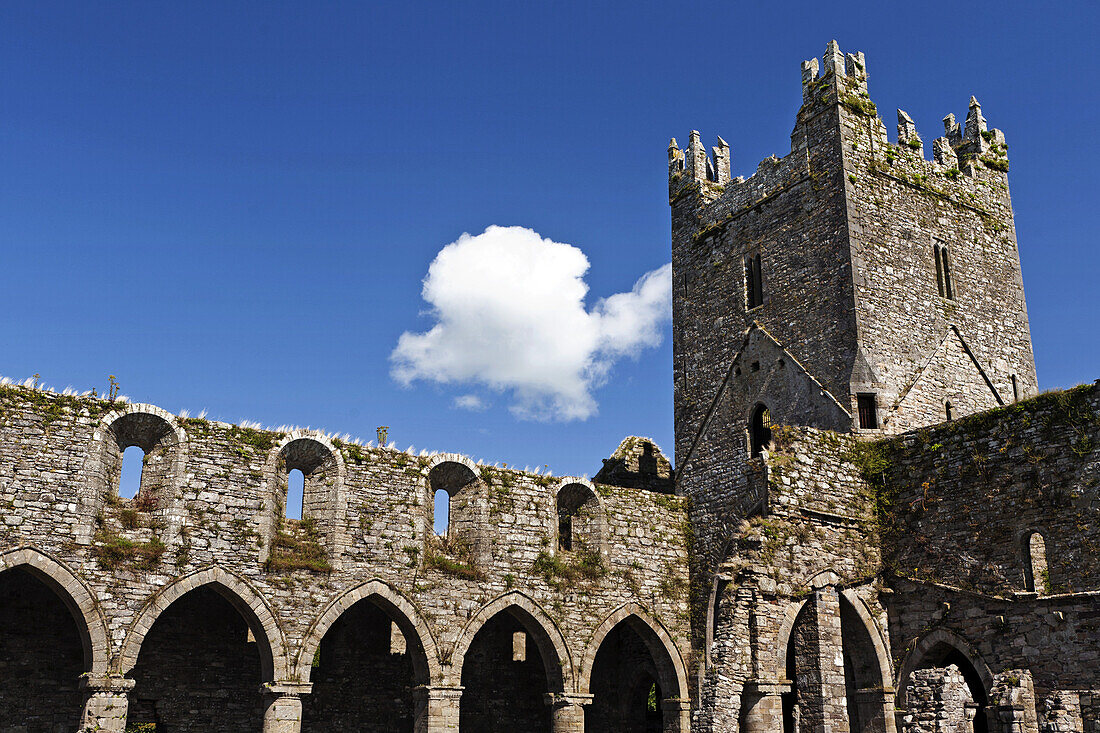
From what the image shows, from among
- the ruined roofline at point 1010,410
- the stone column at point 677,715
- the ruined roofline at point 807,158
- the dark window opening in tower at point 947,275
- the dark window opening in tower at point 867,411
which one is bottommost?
the stone column at point 677,715

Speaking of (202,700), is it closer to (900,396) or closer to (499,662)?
(499,662)

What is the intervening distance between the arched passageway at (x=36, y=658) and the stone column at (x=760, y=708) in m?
11.4

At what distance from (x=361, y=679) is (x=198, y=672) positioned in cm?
329

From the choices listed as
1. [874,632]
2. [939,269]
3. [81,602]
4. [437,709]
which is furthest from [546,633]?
[939,269]

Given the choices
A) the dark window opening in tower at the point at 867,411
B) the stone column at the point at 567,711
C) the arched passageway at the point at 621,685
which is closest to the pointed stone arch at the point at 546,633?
the stone column at the point at 567,711

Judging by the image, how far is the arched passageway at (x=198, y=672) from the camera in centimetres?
1900

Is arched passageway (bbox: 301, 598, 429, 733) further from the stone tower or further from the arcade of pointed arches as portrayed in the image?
the stone tower

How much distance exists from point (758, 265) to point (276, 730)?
13.3 metres

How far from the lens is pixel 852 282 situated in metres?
19.7

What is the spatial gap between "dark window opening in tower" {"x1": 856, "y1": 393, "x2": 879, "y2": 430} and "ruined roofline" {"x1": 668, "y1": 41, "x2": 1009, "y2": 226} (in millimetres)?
5207

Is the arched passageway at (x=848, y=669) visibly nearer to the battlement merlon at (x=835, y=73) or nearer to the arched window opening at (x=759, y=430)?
the arched window opening at (x=759, y=430)

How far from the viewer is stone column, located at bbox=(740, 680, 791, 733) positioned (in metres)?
15.0

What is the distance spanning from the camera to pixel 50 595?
60.4 ft

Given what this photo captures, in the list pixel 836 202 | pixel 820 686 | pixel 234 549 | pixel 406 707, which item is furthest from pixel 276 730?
pixel 836 202
